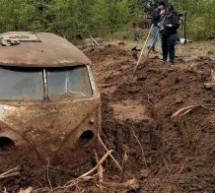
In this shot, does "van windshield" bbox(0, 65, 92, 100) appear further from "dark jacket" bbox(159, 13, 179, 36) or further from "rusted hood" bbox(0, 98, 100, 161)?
"dark jacket" bbox(159, 13, 179, 36)

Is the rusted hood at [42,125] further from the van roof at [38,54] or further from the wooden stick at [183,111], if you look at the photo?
the wooden stick at [183,111]

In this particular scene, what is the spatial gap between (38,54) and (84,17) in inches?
655

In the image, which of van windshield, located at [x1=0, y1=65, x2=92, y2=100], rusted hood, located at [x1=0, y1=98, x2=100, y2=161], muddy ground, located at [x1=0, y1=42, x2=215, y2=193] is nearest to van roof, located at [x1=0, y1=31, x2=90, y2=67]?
van windshield, located at [x1=0, y1=65, x2=92, y2=100]

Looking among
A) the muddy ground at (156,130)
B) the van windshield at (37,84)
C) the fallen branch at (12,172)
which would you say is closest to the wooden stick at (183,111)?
the muddy ground at (156,130)

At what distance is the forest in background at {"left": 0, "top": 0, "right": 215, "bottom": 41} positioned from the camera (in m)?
23.7

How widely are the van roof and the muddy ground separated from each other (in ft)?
4.93

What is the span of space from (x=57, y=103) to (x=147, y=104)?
179 inches

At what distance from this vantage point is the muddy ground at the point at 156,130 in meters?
8.19

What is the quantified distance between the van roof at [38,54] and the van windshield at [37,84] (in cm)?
10

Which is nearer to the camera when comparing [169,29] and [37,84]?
[37,84]

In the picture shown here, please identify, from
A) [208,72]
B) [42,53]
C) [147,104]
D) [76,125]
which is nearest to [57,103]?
[76,125]

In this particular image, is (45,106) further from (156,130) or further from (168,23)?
(168,23)

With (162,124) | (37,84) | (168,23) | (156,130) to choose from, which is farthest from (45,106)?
(168,23)

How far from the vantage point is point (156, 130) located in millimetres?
10984
